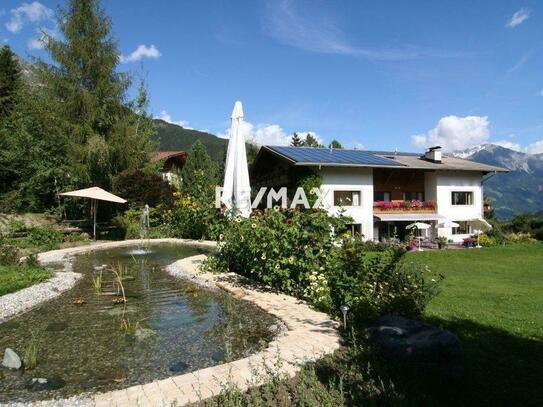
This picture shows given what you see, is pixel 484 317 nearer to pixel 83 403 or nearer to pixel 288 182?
pixel 83 403

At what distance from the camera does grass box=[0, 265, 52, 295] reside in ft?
27.7

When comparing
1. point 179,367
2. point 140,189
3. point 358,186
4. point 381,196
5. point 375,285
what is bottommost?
point 179,367

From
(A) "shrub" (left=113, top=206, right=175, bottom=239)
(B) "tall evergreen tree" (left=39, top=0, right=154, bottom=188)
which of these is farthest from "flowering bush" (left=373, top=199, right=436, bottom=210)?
(B) "tall evergreen tree" (left=39, top=0, right=154, bottom=188)

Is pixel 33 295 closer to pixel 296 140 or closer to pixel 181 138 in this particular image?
pixel 296 140

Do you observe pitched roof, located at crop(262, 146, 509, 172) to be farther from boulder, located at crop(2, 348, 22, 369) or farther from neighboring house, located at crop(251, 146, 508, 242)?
boulder, located at crop(2, 348, 22, 369)

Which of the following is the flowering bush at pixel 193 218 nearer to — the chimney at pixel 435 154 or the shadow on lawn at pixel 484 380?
the shadow on lawn at pixel 484 380

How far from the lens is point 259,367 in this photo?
4371 mm

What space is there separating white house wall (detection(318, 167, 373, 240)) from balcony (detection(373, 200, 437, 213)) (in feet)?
3.06

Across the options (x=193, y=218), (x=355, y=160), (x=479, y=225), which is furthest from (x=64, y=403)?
(x=479, y=225)

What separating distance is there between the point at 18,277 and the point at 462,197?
3103cm

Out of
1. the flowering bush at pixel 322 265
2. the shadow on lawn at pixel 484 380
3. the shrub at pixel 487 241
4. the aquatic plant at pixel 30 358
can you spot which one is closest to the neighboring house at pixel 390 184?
the shrub at pixel 487 241

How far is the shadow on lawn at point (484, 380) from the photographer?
3709 millimetres

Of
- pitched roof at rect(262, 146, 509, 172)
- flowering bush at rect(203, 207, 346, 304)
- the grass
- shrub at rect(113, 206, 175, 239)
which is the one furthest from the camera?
pitched roof at rect(262, 146, 509, 172)

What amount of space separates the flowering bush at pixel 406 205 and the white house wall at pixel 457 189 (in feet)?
3.57
